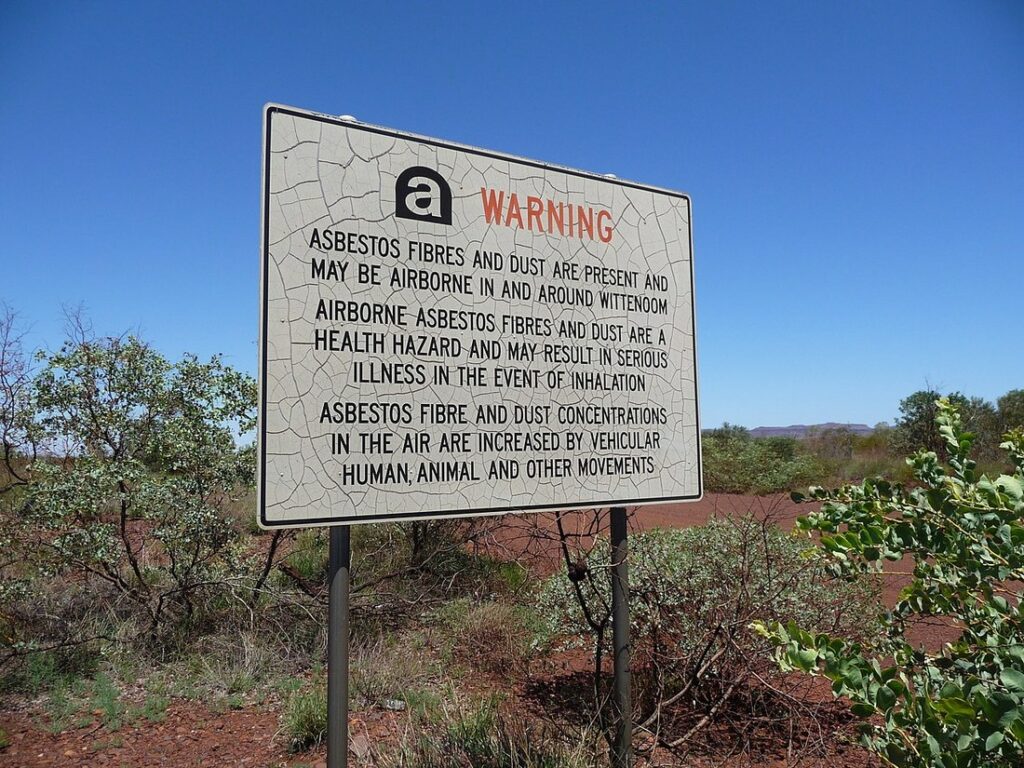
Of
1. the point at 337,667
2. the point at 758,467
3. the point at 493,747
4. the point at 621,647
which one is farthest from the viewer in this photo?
the point at 758,467

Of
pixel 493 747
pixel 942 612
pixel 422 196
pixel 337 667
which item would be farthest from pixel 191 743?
pixel 942 612

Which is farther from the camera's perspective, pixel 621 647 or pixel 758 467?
pixel 758 467

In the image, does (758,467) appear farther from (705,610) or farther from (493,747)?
(493,747)

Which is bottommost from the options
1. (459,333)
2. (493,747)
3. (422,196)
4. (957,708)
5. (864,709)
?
(493,747)

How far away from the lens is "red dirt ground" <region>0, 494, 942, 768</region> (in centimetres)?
411

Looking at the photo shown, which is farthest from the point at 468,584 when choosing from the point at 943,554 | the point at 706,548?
the point at 943,554

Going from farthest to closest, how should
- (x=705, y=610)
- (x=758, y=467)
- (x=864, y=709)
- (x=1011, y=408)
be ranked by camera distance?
(x=1011, y=408)
(x=758, y=467)
(x=705, y=610)
(x=864, y=709)

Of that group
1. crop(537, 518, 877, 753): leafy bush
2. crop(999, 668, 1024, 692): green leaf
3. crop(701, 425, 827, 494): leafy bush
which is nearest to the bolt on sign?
crop(537, 518, 877, 753): leafy bush

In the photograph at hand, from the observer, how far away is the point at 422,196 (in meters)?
3.11

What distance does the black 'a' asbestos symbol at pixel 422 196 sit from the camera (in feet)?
10.0

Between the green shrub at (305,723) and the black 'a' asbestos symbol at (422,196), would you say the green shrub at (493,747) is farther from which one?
the black 'a' asbestos symbol at (422,196)

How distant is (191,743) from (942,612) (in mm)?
3988

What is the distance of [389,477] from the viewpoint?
2.87 metres

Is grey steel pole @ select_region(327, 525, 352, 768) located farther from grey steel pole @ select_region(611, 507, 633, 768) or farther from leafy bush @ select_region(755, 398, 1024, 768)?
leafy bush @ select_region(755, 398, 1024, 768)
